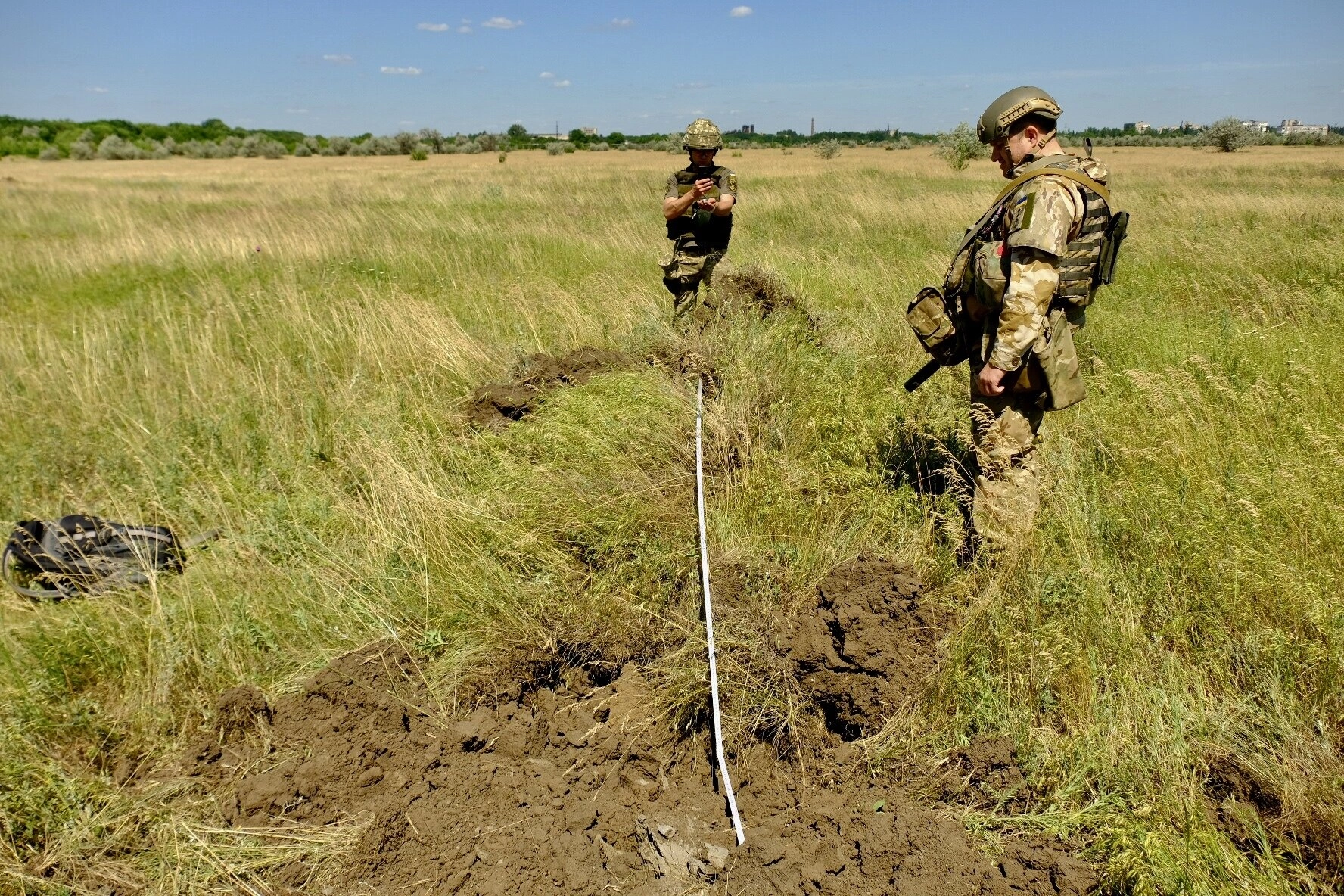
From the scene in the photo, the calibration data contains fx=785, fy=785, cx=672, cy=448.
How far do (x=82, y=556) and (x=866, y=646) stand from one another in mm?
3355

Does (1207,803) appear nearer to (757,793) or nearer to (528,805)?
(757,793)

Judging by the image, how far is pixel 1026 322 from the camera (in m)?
3.09

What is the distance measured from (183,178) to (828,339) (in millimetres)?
25704

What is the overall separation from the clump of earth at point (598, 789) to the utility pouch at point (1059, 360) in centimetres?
104

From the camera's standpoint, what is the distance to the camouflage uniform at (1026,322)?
9.82 feet

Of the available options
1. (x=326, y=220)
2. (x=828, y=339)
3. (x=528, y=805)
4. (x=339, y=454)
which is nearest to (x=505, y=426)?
(x=339, y=454)

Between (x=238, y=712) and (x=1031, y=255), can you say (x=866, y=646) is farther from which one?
(x=238, y=712)

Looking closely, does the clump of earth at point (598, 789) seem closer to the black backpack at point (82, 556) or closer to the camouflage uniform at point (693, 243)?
the black backpack at point (82, 556)

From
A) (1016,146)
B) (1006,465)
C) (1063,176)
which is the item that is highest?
(1016,146)

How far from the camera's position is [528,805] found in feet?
7.97

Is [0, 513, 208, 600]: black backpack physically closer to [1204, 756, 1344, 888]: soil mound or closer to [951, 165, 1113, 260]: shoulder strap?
[951, 165, 1113, 260]: shoulder strap

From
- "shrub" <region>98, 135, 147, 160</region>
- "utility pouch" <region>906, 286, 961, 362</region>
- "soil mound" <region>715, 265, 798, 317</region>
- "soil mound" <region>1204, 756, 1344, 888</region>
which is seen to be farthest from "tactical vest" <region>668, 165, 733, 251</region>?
"shrub" <region>98, 135, 147, 160</region>

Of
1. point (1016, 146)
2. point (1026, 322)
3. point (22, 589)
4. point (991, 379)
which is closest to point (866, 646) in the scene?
point (991, 379)

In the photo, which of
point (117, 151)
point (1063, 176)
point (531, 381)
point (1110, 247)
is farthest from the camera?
point (117, 151)
